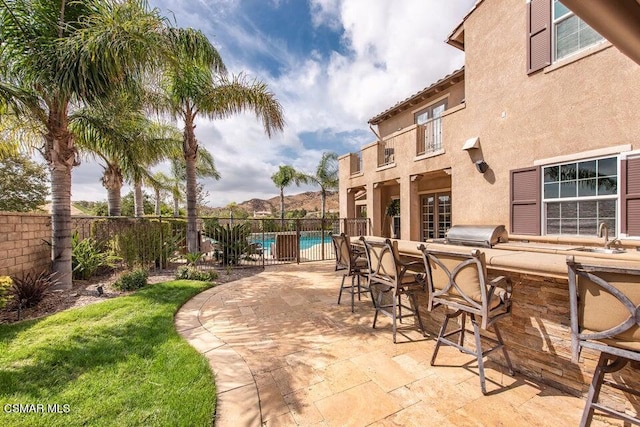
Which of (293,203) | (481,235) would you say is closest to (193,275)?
(481,235)

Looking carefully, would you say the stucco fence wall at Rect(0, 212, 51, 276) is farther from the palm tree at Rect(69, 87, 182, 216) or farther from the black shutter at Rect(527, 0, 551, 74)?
the black shutter at Rect(527, 0, 551, 74)

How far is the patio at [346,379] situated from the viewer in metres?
2.26

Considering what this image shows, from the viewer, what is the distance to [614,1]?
1890 millimetres

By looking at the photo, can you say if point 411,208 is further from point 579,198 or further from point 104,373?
point 104,373

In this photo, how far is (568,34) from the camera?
5.68m

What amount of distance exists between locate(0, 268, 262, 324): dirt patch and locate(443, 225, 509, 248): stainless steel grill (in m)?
6.29

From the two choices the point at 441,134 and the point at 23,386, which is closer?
the point at 23,386

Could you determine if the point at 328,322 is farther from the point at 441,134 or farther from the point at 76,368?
the point at 441,134

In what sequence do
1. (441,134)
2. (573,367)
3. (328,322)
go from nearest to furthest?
1. (573,367)
2. (328,322)
3. (441,134)

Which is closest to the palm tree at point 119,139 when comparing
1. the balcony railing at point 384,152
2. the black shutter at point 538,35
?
the balcony railing at point 384,152

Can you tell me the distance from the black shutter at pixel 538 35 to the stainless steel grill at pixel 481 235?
3831 millimetres

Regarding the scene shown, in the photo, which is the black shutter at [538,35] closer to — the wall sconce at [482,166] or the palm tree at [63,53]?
the wall sconce at [482,166]

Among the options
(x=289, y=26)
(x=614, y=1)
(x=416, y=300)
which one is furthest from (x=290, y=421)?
(x=289, y=26)

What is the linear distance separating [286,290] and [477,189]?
19.5 feet
